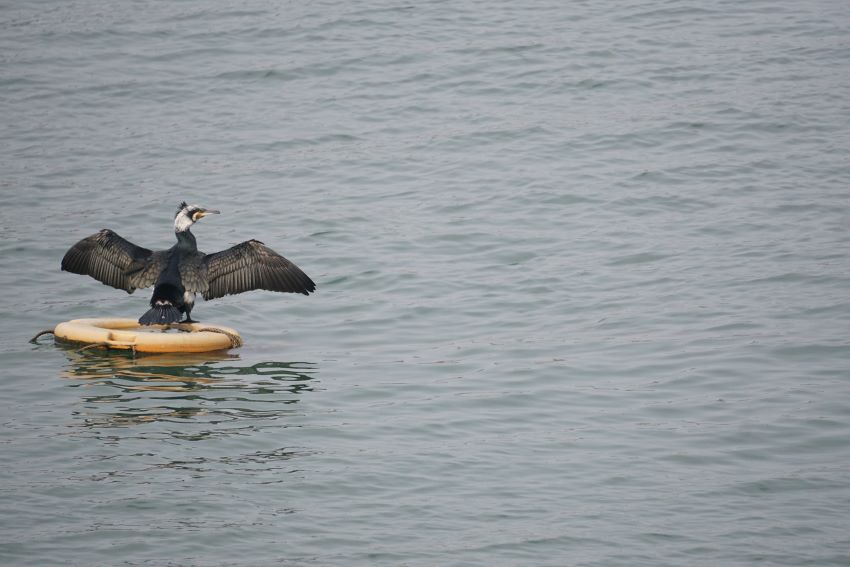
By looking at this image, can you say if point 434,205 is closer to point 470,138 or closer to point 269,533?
point 470,138

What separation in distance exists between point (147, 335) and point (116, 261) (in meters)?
1.22

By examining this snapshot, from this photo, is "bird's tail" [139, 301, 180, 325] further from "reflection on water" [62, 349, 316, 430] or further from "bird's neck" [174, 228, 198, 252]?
"bird's neck" [174, 228, 198, 252]

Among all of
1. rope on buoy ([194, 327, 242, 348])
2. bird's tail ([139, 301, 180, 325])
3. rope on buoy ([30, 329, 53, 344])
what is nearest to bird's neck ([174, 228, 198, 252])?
bird's tail ([139, 301, 180, 325])

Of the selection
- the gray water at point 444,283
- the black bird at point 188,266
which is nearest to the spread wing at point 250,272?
the black bird at point 188,266

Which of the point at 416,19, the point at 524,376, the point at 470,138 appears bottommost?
the point at 524,376

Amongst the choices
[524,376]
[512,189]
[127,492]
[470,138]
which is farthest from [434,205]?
[127,492]

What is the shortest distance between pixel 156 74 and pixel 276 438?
45.4ft

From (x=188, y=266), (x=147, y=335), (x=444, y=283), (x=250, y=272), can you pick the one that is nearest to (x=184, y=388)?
(x=147, y=335)

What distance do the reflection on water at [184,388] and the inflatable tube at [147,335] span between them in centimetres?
13

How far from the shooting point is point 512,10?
25.4m

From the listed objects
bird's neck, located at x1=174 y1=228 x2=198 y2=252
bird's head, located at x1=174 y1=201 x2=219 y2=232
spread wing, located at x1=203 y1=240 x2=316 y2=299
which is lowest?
spread wing, located at x1=203 y1=240 x2=316 y2=299

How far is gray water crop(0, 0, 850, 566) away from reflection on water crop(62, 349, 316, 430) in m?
0.04

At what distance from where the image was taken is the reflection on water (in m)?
10.9

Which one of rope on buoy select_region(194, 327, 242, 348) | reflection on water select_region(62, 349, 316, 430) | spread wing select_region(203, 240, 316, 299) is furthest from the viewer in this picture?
spread wing select_region(203, 240, 316, 299)
